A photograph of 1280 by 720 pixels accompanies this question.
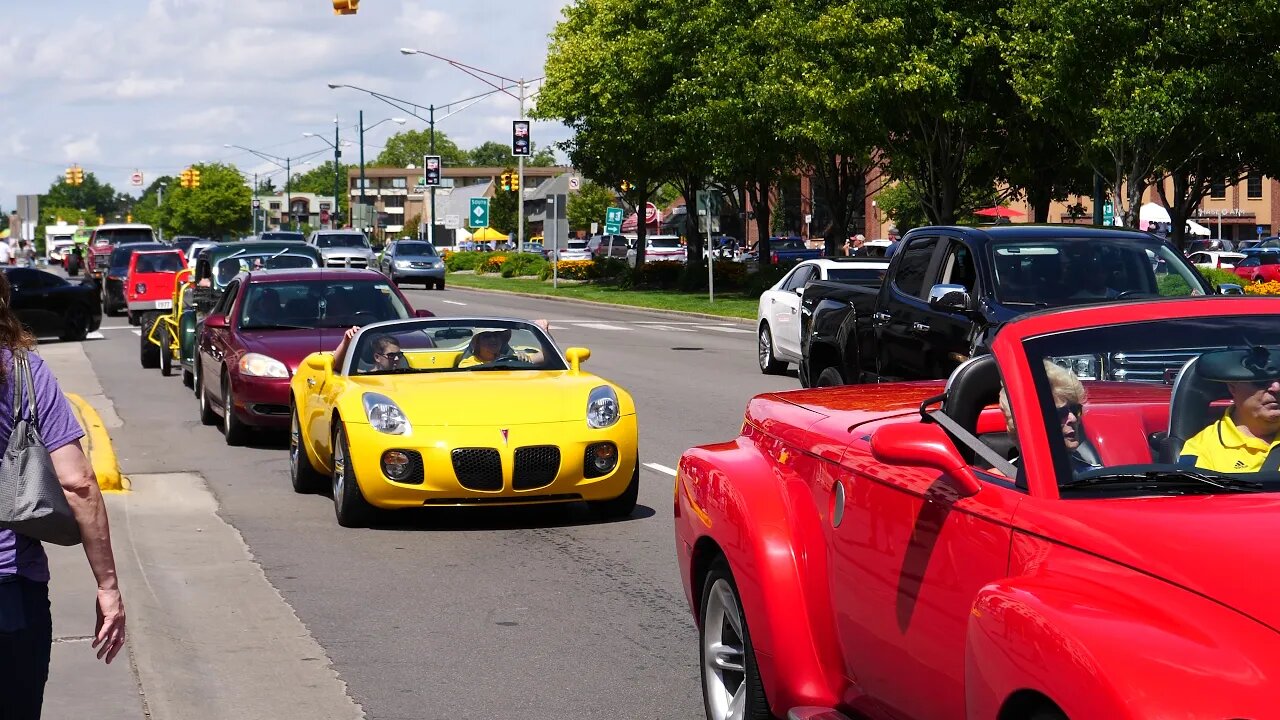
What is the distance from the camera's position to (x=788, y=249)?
253ft

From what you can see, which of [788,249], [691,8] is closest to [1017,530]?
[691,8]

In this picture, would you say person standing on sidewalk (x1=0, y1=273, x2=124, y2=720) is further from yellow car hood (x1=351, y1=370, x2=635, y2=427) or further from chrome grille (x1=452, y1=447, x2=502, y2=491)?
yellow car hood (x1=351, y1=370, x2=635, y2=427)

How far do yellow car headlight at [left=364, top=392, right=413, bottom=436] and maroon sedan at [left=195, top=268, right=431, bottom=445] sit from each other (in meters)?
4.31

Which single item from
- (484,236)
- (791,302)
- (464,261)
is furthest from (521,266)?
(484,236)

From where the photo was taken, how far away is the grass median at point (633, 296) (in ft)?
131

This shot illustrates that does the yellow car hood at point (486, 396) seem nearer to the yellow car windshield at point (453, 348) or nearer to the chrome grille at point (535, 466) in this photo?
the chrome grille at point (535, 466)

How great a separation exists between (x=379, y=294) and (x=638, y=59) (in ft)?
112

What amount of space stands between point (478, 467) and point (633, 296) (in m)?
39.0

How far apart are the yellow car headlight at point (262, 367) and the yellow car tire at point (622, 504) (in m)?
4.65

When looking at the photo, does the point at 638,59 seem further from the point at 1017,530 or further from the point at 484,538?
the point at 1017,530

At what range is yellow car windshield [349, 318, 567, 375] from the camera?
1139 cm

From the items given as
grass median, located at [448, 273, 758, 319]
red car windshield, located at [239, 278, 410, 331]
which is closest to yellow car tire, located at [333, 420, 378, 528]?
red car windshield, located at [239, 278, 410, 331]

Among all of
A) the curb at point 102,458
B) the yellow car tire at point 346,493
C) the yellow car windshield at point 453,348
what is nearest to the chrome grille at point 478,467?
the yellow car tire at point 346,493

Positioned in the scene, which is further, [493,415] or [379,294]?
[379,294]
